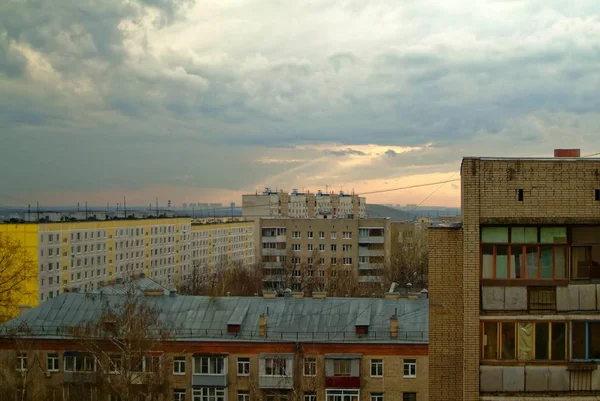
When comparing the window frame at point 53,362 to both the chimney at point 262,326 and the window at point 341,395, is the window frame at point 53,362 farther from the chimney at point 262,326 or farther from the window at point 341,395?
the window at point 341,395

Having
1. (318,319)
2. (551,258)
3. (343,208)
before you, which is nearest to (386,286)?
(318,319)

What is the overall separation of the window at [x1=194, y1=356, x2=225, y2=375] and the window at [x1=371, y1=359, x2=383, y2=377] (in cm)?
621

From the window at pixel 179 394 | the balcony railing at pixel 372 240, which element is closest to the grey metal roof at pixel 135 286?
the window at pixel 179 394

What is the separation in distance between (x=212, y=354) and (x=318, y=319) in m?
4.99

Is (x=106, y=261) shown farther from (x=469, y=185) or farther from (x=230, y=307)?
(x=469, y=185)

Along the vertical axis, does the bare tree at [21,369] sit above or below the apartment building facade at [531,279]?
below

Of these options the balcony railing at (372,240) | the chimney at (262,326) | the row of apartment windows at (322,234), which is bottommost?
the chimney at (262,326)

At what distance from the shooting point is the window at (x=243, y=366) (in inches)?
1062

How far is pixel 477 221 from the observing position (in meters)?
12.4

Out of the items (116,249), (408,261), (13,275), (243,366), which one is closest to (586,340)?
(243,366)

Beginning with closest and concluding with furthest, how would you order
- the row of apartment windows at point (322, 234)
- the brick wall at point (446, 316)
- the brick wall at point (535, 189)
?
the brick wall at point (535, 189) → the brick wall at point (446, 316) → the row of apartment windows at point (322, 234)

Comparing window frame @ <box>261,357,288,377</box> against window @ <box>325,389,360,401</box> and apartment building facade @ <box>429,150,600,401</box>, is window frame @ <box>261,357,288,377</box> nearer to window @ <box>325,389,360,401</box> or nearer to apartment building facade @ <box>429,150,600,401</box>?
window @ <box>325,389,360,401</box>

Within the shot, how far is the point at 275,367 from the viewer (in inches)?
1045

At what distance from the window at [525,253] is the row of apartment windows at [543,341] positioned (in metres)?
0.95
